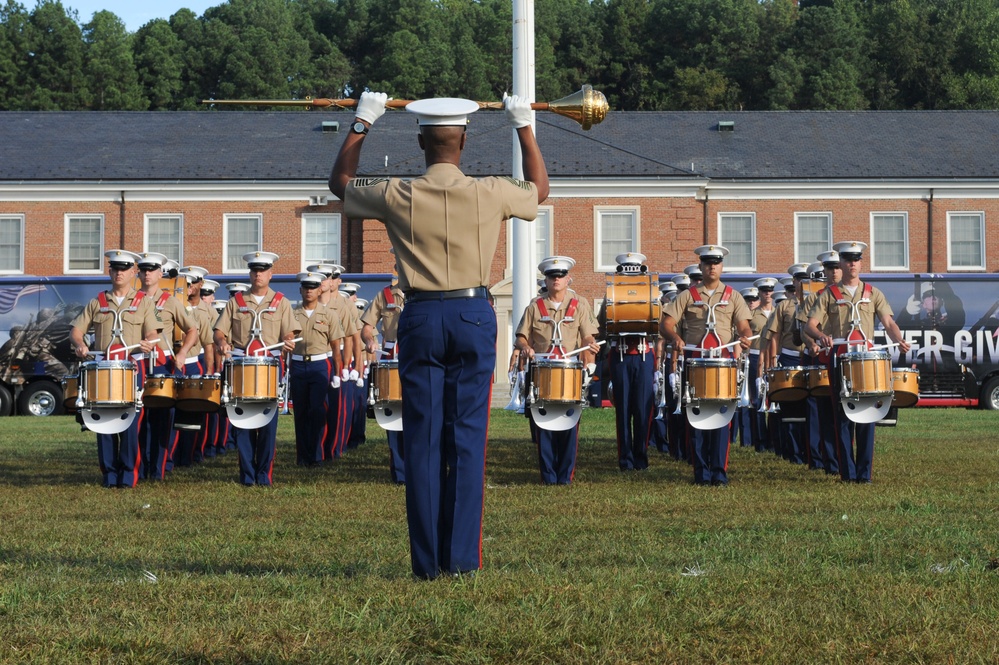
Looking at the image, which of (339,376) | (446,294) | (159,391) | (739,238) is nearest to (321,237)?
(739,238)

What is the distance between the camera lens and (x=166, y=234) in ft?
159

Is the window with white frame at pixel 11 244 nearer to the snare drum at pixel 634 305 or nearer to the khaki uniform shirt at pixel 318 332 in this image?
the khaki uniform shirt at pixel 318 332

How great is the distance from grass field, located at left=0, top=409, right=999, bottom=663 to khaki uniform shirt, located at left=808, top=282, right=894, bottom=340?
141cm

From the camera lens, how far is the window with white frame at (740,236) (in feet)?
159

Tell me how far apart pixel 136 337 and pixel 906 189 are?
38957mm

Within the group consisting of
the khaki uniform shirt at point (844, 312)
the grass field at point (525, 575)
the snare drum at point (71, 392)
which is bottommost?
the grass field at point (525, 575)

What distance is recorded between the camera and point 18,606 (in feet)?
19.8

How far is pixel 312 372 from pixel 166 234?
3334 cm

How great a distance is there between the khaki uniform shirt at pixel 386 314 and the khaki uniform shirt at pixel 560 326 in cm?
128

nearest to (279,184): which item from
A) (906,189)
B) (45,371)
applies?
(45,371)

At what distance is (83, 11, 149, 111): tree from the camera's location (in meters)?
75.9

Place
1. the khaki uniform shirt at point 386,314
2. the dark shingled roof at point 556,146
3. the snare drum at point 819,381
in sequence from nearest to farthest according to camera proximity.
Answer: the snare drum at point 819,381
the khaki uniform shirt at point 386,314
the dark shingled roof at point 556,146

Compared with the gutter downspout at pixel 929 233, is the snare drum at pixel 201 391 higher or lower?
lower

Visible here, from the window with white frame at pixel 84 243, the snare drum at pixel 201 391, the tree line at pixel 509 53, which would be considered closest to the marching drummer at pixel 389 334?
the snare drum at pixel 201 391
